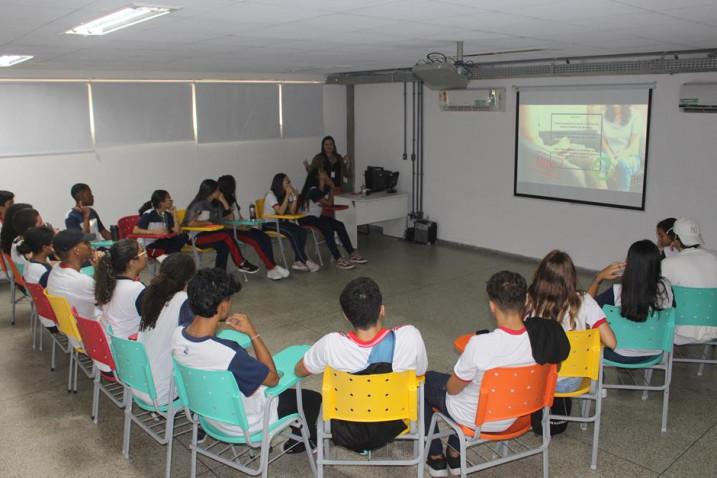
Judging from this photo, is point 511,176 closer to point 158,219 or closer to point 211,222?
point 211,222

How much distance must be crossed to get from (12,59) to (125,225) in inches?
78.8

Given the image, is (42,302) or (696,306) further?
(42,302)

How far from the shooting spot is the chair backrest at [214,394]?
2.82 metres

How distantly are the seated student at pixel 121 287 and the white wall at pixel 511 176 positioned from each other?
5.50 metres

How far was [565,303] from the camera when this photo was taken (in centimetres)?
345

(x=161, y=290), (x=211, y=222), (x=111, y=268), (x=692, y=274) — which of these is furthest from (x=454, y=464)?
(x=211, y=222)

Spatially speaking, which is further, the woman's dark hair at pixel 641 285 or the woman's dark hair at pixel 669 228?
the woman's dark hair at pixel 669 228

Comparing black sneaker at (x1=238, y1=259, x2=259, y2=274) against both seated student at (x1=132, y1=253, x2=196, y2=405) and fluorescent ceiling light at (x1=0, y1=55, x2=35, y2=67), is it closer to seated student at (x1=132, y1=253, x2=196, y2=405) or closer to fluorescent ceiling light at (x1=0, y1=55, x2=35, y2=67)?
fluorescent ceiling light at (x1=0, y1=55, x2=35, y2=67)

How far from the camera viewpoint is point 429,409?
3352mm

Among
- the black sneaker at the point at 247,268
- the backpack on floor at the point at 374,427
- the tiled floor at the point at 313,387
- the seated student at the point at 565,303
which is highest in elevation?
the seated student at the point at 565,303

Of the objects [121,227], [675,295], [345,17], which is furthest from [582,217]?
[121,227]

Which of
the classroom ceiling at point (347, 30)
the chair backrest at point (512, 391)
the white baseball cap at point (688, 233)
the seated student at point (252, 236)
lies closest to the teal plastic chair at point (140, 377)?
the chair backrest at point (512, 391)

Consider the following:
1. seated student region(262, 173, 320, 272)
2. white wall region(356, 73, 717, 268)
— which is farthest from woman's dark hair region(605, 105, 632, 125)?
seated student region(262, 173, 320, 272)

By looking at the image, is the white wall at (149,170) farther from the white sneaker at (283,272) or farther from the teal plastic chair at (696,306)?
the teal plastic chair at (696,306)
